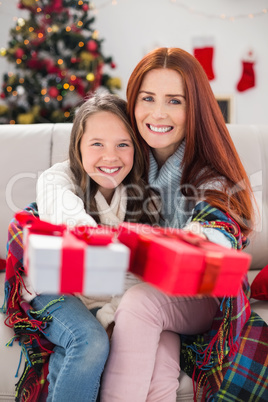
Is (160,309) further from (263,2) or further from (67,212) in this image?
(263,2)

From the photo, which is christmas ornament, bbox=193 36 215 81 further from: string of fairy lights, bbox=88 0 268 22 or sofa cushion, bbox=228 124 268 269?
sofa cushion, bbox=228 124 268 269

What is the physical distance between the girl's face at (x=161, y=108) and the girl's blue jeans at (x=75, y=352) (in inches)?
20.6

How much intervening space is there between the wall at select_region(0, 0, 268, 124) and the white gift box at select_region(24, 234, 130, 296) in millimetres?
3168

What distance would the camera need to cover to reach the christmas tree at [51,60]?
306 cm

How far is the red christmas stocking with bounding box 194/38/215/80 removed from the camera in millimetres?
3635

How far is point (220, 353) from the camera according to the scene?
103cm

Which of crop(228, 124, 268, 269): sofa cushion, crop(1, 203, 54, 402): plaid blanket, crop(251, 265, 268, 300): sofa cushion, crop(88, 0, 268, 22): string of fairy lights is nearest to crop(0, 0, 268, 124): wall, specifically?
crop(88, 0, 268, 22): string of fairy lights

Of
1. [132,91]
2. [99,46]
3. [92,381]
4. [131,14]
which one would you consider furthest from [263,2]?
[92,381]

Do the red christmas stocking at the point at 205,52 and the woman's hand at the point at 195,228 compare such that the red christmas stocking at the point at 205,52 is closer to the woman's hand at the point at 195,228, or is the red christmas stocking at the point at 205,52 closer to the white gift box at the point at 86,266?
the woman's hand at the point at 195,228

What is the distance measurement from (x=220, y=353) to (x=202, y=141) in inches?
22.0

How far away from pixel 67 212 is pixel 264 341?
1.89 ft

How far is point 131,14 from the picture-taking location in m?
3.67

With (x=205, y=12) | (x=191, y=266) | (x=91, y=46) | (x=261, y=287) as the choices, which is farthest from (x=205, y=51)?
(x=191, y=266)

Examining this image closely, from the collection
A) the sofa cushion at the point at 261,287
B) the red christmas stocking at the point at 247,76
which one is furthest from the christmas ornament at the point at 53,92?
the sofa cushion at the point at 261,287
